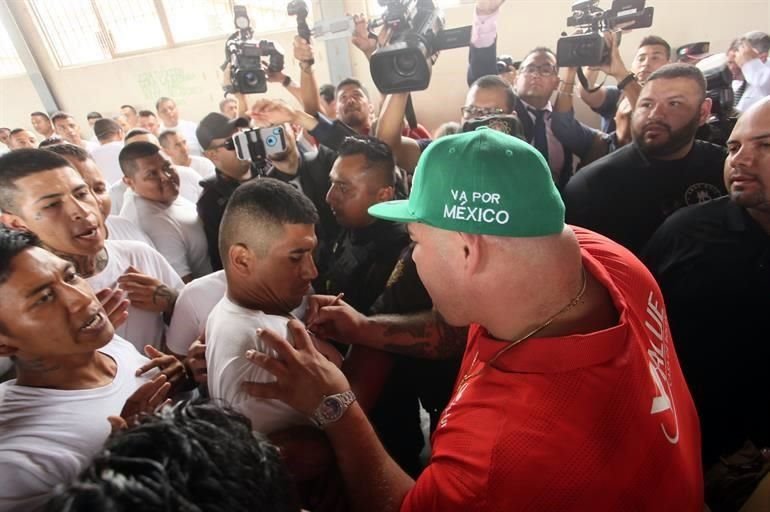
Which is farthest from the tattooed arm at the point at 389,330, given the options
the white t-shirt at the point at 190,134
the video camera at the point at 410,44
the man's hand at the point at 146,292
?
the white t-shirt at the point at 190,134

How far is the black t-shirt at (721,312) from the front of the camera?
1.59 metres

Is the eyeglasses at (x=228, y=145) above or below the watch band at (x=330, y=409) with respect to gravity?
above

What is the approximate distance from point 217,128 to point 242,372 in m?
2.59

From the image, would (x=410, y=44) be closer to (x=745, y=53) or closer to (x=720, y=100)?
(x=720, y=100)

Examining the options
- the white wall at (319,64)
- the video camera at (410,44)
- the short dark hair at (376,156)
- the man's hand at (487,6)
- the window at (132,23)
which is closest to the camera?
the short dark hair at (376,156)

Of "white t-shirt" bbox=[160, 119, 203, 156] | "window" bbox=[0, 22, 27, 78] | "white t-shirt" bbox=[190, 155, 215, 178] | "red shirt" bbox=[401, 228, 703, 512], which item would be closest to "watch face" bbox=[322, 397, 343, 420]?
"red shirt" bbox=[401, 228, 703, 512]

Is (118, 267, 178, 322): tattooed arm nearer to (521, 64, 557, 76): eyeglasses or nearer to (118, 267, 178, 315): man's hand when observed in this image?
(118, 267, 178, 315): man's hand

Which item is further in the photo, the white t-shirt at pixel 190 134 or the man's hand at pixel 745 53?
the white t-shirt at pixel 190 134

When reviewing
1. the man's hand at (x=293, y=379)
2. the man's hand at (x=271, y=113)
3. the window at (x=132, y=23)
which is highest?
the window at (x=132, y=23)

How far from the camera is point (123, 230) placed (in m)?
2.48

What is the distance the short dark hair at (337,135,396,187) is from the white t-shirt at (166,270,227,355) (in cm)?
94

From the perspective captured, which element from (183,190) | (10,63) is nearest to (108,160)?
(183,190)

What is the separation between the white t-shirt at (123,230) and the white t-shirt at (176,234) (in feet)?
0.23

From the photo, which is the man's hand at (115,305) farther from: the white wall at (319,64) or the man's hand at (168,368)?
the white wall at (319,64)
